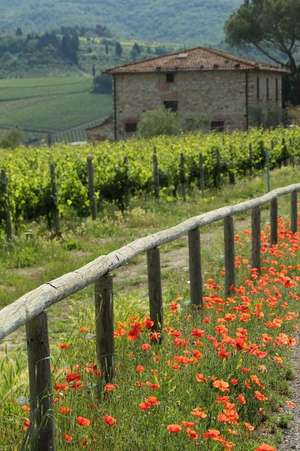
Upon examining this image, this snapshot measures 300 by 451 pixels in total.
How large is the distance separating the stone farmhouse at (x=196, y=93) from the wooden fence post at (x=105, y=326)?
47665 millimetres

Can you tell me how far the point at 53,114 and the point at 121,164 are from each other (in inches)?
5297

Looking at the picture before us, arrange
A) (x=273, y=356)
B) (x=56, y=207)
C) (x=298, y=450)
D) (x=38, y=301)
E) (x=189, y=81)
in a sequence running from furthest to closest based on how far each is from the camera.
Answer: (x=189, y=81)
(x=56, y=207)
(x=273, y=356)
(x=298, y=450)
(x=38, y=301)

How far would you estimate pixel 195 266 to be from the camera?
305 inches

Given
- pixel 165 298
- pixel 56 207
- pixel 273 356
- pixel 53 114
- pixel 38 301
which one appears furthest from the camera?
pixel 53 114

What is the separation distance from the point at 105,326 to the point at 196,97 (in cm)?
4955

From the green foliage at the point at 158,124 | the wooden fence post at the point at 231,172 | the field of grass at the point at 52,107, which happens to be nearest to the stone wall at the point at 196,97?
the green foliage at the point at 158,124

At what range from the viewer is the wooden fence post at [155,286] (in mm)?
6555

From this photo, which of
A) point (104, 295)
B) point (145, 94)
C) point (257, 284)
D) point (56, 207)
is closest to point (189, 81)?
point (145, 94)

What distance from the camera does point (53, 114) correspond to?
152 m

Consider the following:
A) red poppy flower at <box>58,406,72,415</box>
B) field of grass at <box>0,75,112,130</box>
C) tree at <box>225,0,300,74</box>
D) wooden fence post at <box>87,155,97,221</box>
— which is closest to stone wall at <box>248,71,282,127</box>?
tree at <box>225,0,300,74</box>

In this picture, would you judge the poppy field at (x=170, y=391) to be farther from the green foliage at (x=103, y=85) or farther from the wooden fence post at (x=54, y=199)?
the green foliage at (x=103, y=85)

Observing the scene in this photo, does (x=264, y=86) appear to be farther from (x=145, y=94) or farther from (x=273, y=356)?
(x=273, y=356)

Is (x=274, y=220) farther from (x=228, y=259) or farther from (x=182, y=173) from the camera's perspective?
(x=182, y=173)

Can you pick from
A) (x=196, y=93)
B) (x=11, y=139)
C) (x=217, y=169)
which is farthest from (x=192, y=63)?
(x=217, y=169)
